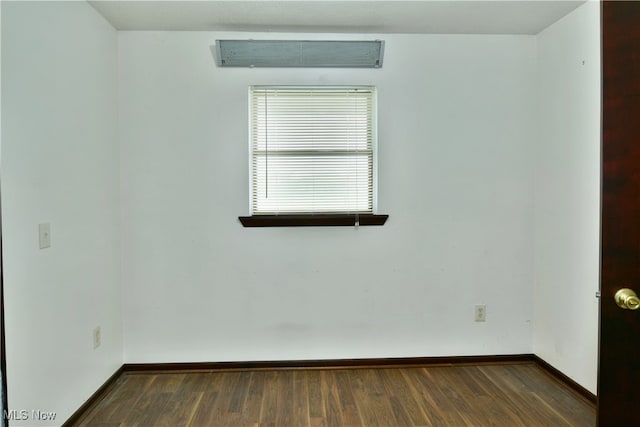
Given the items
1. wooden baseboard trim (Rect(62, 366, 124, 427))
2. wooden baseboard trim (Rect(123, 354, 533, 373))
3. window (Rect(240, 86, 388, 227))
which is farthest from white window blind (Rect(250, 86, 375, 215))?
wooden baseboard trim (Rect(62, 366, 124, 427))

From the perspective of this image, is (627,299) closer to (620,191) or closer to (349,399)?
→ (620,191)

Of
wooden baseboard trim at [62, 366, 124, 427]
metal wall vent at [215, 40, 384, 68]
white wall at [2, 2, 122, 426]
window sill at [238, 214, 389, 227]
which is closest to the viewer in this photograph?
white wall at [2, 2, 122, 426]

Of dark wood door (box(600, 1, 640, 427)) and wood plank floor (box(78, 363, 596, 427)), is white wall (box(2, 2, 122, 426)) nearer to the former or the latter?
wood plank floor (box(78, 363, 596, 427))

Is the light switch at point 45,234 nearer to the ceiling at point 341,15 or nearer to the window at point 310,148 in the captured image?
the window at point 310,148

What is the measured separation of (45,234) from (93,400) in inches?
43.1

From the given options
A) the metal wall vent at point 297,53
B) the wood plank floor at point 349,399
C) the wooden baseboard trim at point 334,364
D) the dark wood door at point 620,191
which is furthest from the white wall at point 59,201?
the dark wood door at point 620,191

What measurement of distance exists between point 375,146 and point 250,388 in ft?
5.89

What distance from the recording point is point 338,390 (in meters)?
2.42

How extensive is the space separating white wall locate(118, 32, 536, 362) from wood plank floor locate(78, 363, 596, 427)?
168 millimetres

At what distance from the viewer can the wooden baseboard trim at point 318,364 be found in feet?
8.79

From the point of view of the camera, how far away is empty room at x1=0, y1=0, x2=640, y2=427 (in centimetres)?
240

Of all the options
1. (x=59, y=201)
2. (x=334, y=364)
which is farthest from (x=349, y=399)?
(x=59, y=201)

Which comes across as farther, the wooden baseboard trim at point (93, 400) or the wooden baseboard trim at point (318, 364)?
the wooden baseboard trim at point (318, 364)

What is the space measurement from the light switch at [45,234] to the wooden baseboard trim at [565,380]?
10.0ft
